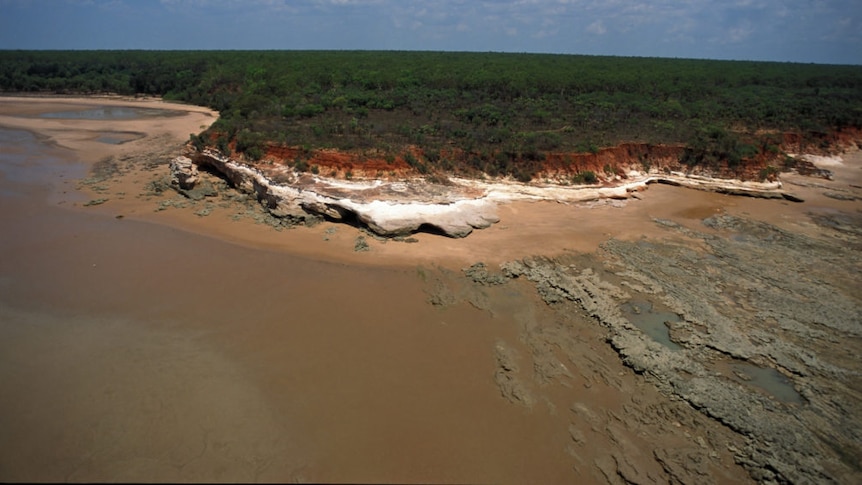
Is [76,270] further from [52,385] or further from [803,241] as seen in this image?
[803,241]

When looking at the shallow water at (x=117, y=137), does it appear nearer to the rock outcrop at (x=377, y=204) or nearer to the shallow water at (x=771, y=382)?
the rock outcrop at (x=377, y=204)

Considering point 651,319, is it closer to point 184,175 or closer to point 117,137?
point 184,175

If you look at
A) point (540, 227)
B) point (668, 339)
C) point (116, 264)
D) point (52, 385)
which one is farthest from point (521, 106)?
point (52, 385)

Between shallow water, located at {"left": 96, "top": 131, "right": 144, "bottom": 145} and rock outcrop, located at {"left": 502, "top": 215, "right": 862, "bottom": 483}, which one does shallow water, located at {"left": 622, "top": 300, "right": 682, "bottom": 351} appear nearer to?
rock outcrop, located at {"left": 502, "top": 215, "right": 862, "bottom": 483}

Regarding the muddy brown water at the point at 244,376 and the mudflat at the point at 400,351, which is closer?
the muddy brown water at the point at 244,376

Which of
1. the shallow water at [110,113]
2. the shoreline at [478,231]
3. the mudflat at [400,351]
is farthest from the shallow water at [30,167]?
the shallow water at [110,113]

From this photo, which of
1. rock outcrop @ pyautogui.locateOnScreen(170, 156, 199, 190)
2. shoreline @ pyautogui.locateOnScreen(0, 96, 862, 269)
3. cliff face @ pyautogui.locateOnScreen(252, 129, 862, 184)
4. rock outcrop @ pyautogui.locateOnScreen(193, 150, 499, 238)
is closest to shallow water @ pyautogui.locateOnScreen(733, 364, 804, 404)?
shoreline @ pyautogui.locateOnScreen(0, 96, 862, 269)
